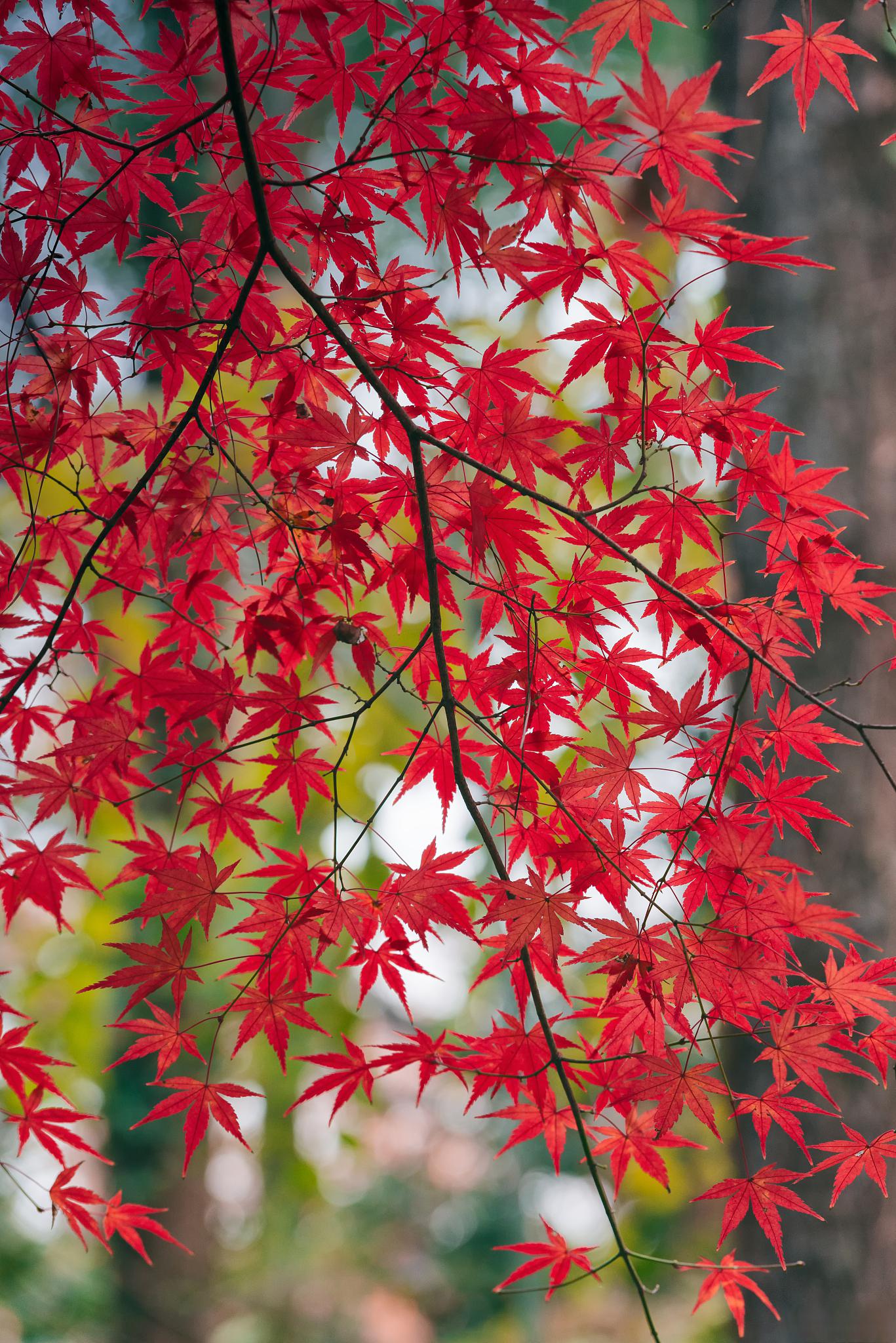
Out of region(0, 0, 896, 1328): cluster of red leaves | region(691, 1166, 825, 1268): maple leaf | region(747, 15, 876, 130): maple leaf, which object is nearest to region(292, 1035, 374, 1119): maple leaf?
region(0, 0, 896, 1328): cluster of red leaves

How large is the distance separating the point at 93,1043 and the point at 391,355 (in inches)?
199

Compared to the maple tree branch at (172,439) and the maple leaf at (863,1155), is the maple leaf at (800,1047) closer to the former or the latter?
the maple leaf at (863,1155)

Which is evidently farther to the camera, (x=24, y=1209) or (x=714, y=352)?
(x=24, y=1209)

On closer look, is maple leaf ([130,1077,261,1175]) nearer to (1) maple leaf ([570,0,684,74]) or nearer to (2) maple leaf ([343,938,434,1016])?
(2) maple leaf ([343,938,434,1016])

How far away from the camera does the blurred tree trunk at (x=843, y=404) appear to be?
175 cm

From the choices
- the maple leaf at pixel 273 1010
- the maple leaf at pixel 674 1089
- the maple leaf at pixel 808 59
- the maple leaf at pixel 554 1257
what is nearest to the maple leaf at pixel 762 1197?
the maple leaf at pixel 674 1089

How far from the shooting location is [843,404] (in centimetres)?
210

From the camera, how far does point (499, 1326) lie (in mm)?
7957

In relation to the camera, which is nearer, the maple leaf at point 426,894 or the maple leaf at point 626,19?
the maple leaf at point 626,19

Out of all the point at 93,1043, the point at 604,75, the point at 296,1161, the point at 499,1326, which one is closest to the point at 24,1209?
the point at 93,1043

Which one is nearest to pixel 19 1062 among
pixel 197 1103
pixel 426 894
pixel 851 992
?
pixel 197 1103

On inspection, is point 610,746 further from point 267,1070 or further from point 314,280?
point 267,1070

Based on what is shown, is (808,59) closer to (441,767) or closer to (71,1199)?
(441,767)

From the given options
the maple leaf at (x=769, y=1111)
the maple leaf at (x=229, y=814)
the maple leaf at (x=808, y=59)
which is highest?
the maple leaf at (x=808, y=59)
